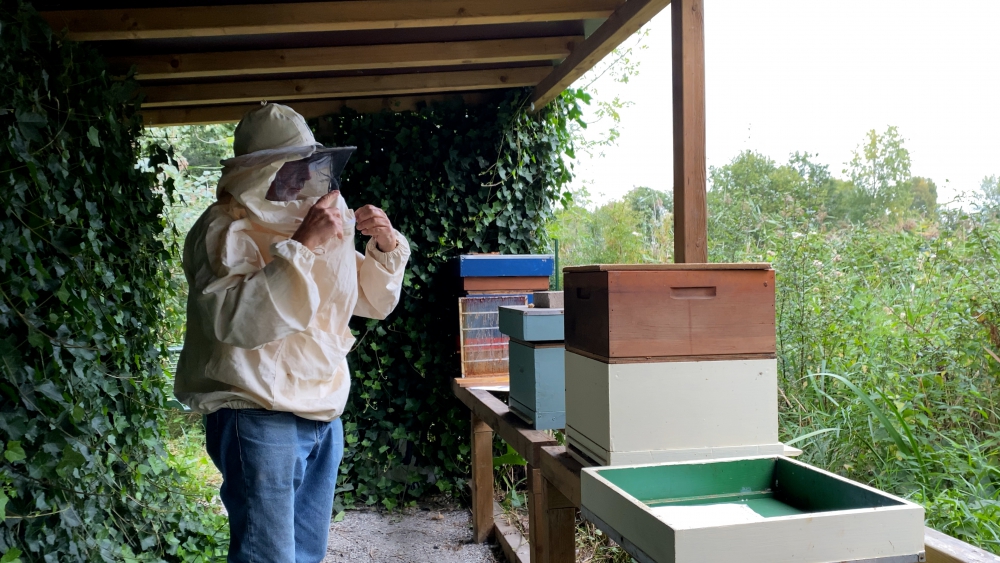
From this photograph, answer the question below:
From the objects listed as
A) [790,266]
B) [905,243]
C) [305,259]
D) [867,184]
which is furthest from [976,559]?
[867,184]

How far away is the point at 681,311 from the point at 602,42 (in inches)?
68.5

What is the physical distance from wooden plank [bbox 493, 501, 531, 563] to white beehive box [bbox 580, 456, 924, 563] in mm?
1941

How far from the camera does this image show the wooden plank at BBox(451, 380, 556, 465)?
209cm

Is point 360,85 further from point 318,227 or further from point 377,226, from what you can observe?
point 318,227

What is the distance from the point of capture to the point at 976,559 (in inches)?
44.0

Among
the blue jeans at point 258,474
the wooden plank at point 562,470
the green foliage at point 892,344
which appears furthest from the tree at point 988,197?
the blue jeans at point 258,474

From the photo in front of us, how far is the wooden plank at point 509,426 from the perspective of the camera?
209cm

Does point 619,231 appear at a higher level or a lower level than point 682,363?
higher

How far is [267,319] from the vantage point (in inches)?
64.8

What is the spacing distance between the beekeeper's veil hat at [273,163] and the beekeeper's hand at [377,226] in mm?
218

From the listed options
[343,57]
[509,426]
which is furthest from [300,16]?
[509,426]

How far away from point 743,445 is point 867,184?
5485mm

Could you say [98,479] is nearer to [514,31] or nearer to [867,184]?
[514,31]

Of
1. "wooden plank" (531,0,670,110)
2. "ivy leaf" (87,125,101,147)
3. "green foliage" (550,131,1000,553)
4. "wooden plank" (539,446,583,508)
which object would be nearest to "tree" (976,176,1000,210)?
"green foliage" (550,131,1000,553)
